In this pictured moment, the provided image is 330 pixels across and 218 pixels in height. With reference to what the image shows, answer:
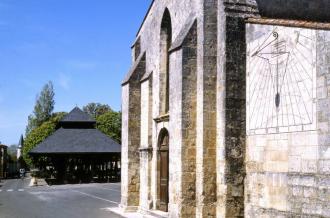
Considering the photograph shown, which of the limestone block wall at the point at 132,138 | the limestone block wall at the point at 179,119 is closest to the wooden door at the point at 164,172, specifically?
the limestone block wall at the point at 132,138

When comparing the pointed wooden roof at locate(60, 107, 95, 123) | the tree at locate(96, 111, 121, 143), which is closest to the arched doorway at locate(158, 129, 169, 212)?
the pointed wooden roof at locate(60, 107, 95, 123)

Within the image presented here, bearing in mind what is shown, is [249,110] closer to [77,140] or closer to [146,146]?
[146,146]

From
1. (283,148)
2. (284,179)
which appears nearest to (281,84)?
(283,148)

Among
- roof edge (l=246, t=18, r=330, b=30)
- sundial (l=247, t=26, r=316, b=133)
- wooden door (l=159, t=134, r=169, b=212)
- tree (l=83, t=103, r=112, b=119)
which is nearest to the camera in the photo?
roof edge (l=246, t=18, r=330, b=30)

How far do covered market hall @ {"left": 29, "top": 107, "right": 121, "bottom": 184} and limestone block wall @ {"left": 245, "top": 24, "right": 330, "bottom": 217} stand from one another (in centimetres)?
2974

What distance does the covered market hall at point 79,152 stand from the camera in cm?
4028

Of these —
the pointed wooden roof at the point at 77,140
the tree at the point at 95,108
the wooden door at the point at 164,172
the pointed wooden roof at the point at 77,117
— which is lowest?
the wooden door at the point at 164,172

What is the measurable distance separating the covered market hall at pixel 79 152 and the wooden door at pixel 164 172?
2403 cm

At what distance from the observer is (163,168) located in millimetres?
16438

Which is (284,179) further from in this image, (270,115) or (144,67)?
(144,67)

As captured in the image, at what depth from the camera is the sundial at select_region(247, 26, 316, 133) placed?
9281 mm

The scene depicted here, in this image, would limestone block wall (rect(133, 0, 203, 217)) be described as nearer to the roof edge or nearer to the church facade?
the church facade

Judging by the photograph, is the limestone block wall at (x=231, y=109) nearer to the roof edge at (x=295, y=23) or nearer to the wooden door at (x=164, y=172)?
the roof edge at (x=295, y=23)

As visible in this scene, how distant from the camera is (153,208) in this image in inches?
663
